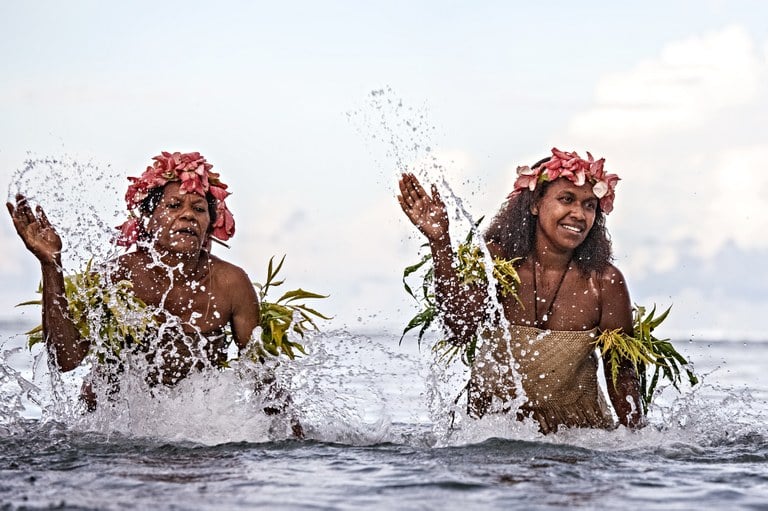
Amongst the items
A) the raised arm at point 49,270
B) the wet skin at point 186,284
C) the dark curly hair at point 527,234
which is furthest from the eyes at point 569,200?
the raised arm at point 49,270

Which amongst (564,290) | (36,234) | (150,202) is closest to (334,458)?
(564,290)

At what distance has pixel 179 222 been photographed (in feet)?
20.3

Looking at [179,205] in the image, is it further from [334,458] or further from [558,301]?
[558,301]

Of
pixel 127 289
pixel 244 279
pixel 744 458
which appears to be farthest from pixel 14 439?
pixel 744 458

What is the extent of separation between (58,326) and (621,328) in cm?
298

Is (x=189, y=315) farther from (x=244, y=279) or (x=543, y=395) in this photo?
(x=543, y=395)

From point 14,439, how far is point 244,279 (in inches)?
58.0

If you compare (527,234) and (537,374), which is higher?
(527,234)

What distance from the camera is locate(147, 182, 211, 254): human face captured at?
242 inches

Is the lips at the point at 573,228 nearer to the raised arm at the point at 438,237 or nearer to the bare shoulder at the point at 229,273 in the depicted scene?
the raised arm at the point at 438,237

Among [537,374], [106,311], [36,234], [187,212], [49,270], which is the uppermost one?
[187,212]

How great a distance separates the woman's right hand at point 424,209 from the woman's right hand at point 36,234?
1.69 metres

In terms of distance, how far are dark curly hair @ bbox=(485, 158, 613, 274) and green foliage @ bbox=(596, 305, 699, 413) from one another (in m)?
0.39

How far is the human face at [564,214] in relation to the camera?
618 cm
